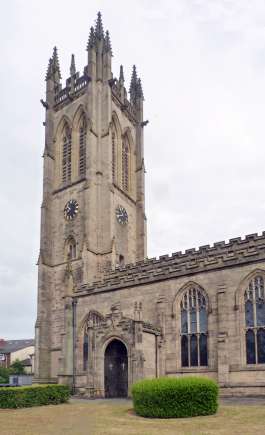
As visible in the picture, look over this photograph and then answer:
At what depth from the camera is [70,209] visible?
56.2 metres

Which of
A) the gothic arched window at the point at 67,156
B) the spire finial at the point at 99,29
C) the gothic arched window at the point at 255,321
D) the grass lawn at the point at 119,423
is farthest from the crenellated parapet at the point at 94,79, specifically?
the grass lawn at the point at 119,423

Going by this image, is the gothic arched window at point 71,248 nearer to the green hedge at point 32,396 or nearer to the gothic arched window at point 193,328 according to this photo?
the gothic arched window at point 193,328

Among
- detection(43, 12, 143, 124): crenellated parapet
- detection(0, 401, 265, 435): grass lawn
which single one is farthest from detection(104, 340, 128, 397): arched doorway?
detection(43, 12, 143, 124): crenellated parapet

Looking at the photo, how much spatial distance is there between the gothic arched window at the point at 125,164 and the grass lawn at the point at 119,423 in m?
39.2

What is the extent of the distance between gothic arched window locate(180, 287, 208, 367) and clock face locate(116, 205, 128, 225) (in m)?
23.0

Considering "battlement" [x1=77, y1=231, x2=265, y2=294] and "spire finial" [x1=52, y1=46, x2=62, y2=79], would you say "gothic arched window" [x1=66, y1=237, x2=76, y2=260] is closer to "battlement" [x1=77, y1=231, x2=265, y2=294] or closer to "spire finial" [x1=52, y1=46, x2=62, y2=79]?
"battlement" [x1=77, y1=231, x2=265, y2=294]

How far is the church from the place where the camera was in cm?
3180

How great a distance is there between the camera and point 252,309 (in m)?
31.4

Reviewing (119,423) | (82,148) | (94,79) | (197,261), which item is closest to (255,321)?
(197,261)

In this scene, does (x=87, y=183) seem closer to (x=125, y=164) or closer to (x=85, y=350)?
(x=125, y=164)

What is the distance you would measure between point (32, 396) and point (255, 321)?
47.6 ft

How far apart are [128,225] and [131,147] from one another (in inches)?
477

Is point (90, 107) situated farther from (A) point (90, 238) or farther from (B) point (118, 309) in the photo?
(B) point (118, 309)

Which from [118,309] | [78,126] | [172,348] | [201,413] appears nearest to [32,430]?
[201,413]
